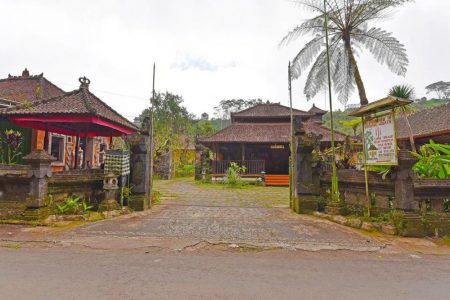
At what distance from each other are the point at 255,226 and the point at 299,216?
2119 mm

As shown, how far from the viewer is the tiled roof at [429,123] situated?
14117 mm

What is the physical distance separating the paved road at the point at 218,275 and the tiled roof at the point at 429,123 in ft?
42.4

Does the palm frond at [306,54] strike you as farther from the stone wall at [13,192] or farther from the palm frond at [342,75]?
the stone wall at [13,192]

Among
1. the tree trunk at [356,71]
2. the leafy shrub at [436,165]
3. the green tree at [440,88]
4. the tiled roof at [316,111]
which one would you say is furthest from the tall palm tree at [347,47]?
the green tree at [440,88]

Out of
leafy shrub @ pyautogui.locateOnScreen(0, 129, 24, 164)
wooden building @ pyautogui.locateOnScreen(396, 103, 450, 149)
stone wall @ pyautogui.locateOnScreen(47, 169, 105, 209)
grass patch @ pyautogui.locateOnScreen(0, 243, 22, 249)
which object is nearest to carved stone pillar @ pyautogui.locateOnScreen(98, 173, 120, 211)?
stone wall @ pyautogui.locateOnScreen(47, 169, 105, 209)

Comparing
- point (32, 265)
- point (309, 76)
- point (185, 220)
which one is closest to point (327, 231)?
point (185, 220)

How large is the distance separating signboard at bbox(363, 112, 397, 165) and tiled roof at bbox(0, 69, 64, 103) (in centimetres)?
1740

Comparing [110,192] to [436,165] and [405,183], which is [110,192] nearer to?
[405,183]

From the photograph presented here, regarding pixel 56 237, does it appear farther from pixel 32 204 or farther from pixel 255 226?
pixel 255 226

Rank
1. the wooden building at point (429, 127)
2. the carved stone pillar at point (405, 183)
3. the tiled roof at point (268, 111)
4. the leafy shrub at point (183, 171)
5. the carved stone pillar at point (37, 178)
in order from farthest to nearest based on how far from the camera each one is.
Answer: the leafy shrub at point (183, 171), the tiled roof at point (268, 111), the wooden building at point (429, 127), the carved stone pillar at point (37, 178), the carved stone pillar at point (405, 183)

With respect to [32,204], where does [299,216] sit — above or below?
below

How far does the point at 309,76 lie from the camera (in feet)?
50.1

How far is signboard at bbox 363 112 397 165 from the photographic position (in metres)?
5.78

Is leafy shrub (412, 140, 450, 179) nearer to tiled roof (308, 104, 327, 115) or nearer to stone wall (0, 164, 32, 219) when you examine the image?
stone wall (0, 164, 32, 219)
